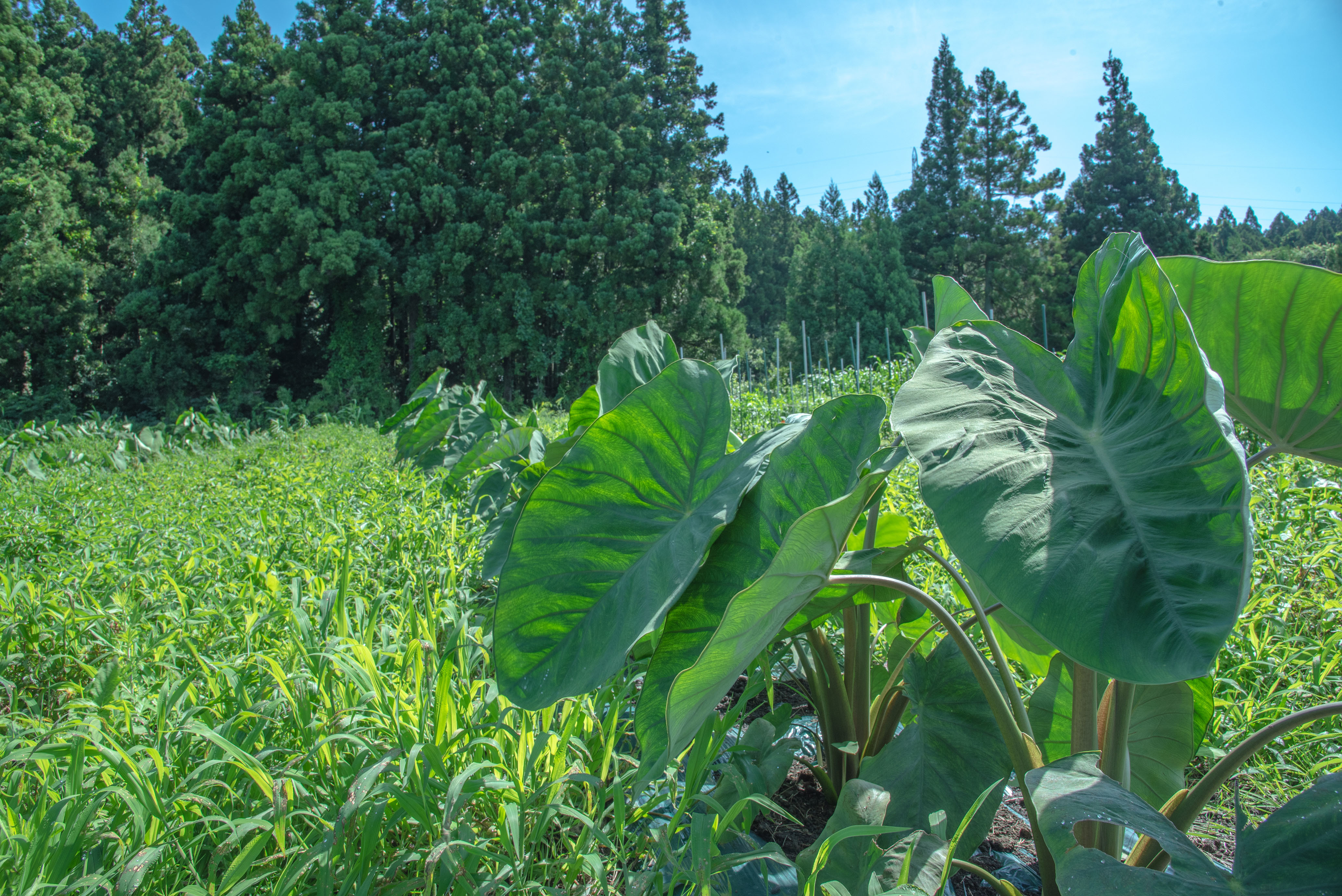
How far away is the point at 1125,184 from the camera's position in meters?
19.4

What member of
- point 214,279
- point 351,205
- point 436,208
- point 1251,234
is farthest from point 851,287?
point 1251,234

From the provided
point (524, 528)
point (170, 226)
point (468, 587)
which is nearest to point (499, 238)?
point (170, 226)

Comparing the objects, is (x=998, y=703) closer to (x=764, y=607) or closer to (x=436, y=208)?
(x=764, y=607)

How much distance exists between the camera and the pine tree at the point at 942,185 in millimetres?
20328

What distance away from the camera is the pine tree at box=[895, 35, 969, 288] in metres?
20.3

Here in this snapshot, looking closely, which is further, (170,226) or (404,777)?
(170,226)

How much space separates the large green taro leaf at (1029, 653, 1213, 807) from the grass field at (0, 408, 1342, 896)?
32 centimetres

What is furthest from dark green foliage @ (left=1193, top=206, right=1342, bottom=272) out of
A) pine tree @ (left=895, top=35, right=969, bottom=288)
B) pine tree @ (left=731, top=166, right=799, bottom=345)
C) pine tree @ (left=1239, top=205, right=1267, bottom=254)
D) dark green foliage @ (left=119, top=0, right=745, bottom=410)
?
dark green foliage @ (left=119, top=0, right=745, bottom=410)

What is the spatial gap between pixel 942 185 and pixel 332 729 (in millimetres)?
22939

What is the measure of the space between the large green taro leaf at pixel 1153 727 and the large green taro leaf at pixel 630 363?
0.86 m

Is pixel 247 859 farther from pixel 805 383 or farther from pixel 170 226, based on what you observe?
pixel 170 226

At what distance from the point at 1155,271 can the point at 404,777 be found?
1.09 metres

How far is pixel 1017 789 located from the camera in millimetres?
1226

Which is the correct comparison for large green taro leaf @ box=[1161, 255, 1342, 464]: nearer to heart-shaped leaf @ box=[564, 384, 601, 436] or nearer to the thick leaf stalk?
the thick leaf stalk
